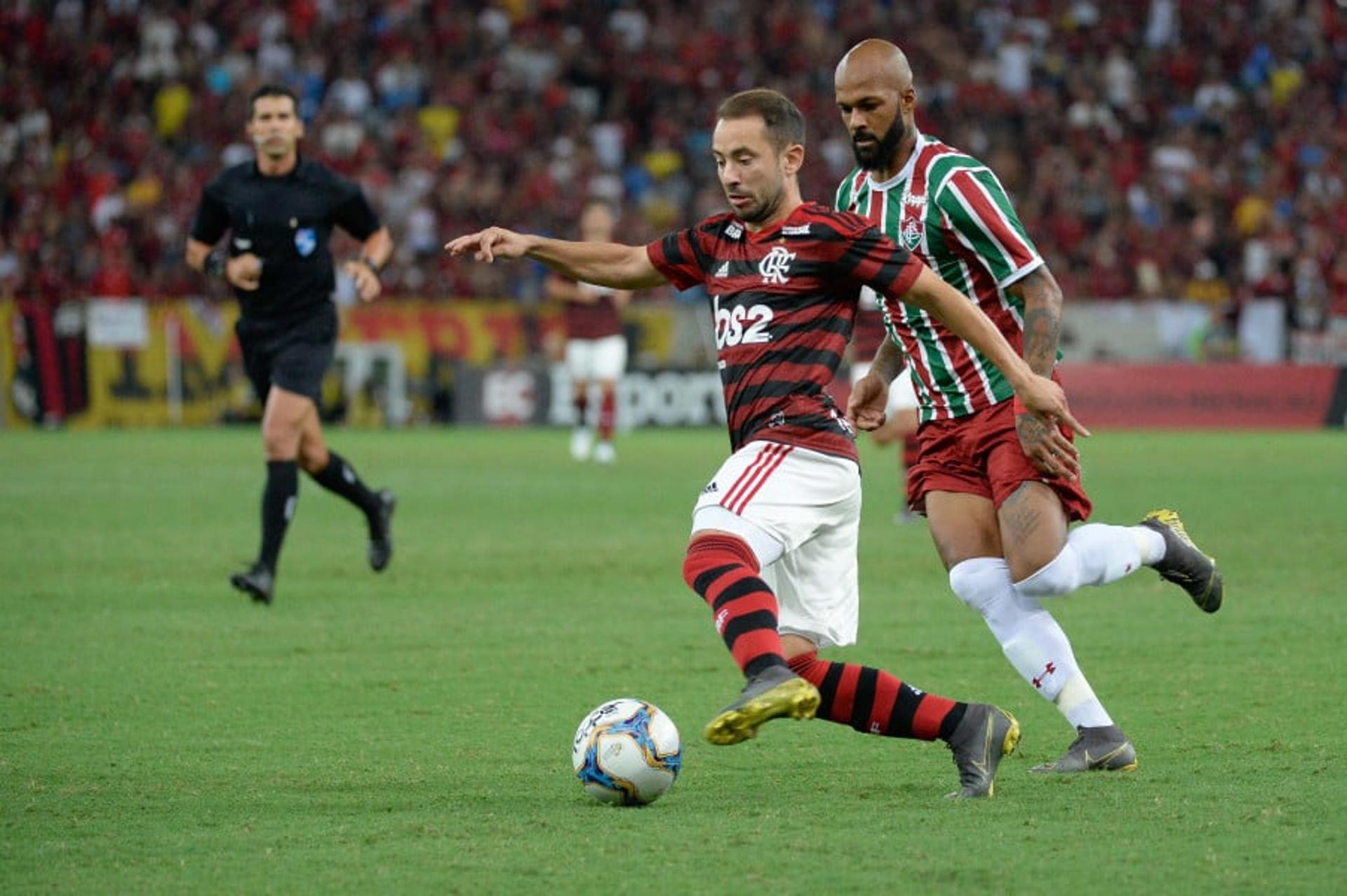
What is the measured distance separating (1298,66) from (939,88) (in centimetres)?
615

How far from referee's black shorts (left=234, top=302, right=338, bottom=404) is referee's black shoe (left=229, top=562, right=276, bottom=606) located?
98cm

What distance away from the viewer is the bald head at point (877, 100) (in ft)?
19.1

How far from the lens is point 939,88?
32125mm

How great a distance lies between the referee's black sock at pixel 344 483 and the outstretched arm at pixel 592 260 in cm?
508

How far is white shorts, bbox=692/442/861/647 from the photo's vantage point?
540 centimetres

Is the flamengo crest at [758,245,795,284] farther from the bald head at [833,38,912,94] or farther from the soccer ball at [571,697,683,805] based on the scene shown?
the soccer ball at [571,697,683,805]

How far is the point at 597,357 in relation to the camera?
21547 mm

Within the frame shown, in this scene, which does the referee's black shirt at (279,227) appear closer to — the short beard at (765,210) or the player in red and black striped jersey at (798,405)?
the player in red and black striped jersey at (798,405)

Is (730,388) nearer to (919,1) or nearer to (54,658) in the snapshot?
(54,658)

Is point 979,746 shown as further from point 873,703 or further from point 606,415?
point 606,415

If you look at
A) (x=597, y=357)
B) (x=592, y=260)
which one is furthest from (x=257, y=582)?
(x=597, y=357)

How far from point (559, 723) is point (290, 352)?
431 cm

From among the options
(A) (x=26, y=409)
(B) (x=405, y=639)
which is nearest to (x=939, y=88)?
(A) (x=26, y=409)

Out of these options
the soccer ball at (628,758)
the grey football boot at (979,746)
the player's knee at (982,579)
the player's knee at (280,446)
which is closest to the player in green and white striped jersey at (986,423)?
the player's knee at (982,579)
